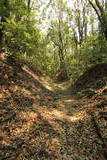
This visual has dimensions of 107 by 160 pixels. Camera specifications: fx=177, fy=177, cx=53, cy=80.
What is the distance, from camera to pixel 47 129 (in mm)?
6184

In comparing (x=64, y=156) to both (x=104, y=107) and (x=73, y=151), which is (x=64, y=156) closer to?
(x=73, y=151)

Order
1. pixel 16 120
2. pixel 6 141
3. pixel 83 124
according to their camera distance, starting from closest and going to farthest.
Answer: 1. pixel 6 141
2. pixel 16 120
3. pixel 83 124

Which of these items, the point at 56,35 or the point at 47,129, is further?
the point at 56,35

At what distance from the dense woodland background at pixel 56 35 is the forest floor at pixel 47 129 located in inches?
124

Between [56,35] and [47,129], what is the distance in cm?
2624

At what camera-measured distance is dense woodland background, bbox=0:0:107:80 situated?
9812 mm

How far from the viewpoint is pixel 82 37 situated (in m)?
27.9

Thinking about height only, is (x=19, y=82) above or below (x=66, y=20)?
below

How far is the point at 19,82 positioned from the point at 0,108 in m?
3.24

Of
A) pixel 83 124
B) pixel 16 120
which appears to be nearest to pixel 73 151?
pixel 83 124

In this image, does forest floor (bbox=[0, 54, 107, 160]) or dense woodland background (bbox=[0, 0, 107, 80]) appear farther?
dense woodland background (bbox=[0, 0, 107, 80])

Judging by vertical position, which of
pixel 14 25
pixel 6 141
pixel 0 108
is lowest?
pixel 6 141

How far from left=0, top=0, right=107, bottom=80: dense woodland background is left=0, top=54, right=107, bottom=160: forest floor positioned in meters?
3.16

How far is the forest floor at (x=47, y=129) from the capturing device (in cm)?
491
